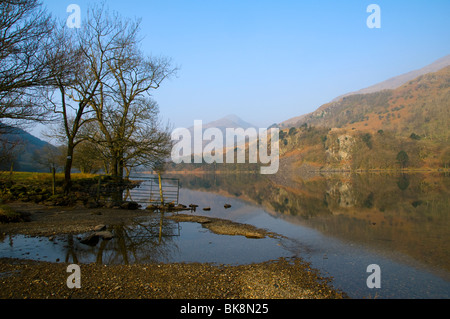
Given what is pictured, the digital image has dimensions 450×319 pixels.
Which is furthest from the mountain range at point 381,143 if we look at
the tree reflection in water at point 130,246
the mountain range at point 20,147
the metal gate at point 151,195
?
the tree reflection in water at point 130,246

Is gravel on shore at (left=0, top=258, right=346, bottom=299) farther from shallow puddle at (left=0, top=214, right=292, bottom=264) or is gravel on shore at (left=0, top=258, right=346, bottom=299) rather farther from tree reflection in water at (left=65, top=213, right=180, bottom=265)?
tree reflection in water at (left=65, top=213, right=180, bottom=265)

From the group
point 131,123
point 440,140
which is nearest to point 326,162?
point 440,140

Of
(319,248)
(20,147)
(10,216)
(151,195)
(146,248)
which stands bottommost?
(319,248)

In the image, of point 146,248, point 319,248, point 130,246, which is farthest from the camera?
point 319,248

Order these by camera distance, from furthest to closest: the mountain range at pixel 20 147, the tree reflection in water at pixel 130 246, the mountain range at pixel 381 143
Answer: the mountain range at pixel 381 143 → the mountain range at pixel 20 147 → the tree reflection in water at pixel 130 246

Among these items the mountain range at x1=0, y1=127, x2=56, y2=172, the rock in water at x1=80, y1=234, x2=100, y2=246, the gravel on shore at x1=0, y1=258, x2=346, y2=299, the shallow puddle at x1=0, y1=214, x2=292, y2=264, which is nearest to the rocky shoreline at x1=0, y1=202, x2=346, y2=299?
the gravel on shore at x1=0, y1=258, x2=346, y2=299

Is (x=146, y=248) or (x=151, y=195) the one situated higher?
(x=151, y=195)

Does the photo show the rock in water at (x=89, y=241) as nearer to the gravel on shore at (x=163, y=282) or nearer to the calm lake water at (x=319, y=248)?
the calm lake water at (x=319, y=248)

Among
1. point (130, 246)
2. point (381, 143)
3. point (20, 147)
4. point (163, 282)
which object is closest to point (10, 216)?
point (130, 246)

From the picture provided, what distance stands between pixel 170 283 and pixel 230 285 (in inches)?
58.9

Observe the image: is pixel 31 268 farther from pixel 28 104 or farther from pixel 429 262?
pixel 429 262

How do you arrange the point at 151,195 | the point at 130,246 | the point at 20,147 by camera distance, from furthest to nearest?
1. the point at 151,195
2. the point at 20,147
3. the point at 130,246

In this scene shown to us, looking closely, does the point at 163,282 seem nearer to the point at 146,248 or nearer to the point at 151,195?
the point at 146,248
